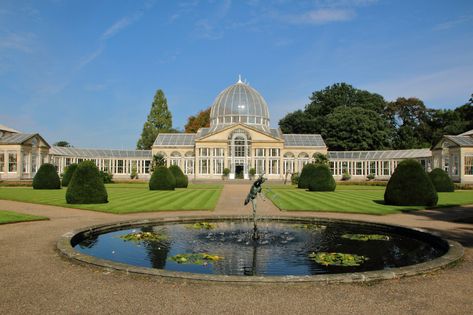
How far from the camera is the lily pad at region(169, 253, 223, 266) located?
1009cm

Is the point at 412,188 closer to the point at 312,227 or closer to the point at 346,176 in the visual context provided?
the point at 312,227

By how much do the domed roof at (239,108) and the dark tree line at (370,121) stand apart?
13377 millimetres

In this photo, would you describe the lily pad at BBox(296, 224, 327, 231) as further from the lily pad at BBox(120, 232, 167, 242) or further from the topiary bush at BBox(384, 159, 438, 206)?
the topiary bush at BBox(384, 159, 438, 206)

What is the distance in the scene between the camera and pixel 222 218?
58.6ft

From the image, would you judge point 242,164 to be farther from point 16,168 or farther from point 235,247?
point 235,247

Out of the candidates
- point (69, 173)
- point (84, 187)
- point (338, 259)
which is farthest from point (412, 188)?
point (69, 173)

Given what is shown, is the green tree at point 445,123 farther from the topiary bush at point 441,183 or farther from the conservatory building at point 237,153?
the topiary bush at point 441,183

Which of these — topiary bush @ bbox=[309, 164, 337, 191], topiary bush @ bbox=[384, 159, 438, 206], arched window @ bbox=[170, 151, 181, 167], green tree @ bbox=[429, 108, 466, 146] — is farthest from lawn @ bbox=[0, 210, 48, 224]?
green tree @ bbox=[429, 108, 466, 146]

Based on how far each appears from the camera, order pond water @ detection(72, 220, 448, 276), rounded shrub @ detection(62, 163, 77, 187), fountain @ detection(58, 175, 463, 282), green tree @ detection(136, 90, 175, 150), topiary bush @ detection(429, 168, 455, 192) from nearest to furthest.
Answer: fountain @ detection(58, 175, 463, 282)
pond water @ detection(72, 220, 448, 276)
topiary bush @ detection(429, 168, 455, 192)
rounded shrub @ detection(62, 163, 77, 187)
green tree @ detection(136, 90, 175, 150)

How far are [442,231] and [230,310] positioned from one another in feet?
37.1

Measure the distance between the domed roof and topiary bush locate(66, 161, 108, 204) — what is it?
160 ft

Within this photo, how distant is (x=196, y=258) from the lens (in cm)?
1045

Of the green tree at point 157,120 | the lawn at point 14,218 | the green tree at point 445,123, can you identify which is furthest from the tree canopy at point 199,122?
the lawn at point 14,218

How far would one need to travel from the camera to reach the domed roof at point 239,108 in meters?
71.1
